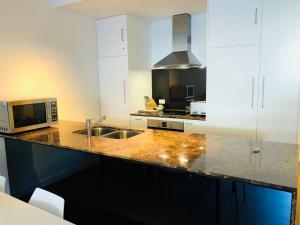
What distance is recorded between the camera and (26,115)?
2613 millimetres

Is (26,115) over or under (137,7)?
under

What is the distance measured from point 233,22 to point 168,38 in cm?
128

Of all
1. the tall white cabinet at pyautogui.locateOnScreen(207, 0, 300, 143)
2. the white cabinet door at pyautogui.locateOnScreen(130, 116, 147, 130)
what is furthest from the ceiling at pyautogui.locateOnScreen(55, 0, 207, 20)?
the white cabinet door at pyautogui.locateOnScreen(130, 116, 147, 130)

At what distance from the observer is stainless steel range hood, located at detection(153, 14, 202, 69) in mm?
3484

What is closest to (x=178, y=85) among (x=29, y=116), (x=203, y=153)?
(x=29, y=116)

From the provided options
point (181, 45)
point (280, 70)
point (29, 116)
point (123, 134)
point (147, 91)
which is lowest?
point (123, 134)

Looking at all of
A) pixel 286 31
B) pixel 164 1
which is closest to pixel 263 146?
pixel 286 31

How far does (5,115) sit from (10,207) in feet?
4.58

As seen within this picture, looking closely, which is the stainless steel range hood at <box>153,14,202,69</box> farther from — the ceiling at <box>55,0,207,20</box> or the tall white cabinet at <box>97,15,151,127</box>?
the tall white cabinet at <box>97,15,151,127</box>

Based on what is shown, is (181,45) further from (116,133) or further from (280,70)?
(116,133)

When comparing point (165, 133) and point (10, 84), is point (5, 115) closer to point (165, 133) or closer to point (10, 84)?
point (10, 84)

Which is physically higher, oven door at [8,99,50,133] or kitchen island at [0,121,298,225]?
oven door at [8,99,50,133]

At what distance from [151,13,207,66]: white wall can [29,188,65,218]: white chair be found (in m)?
2.84

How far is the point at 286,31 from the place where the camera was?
101 inches
